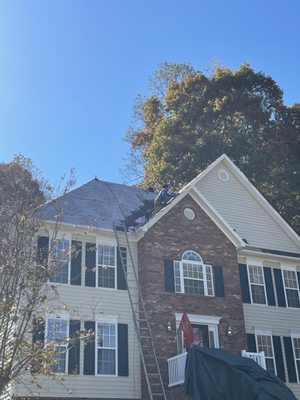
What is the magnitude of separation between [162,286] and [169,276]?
483 millimetres

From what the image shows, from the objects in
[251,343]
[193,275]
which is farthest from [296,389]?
[193,275]

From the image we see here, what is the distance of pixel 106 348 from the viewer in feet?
59.9

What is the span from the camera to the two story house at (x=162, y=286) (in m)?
17.8

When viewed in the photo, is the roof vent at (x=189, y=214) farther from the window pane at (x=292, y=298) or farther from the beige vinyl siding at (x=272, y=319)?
the window pane at (x=292, y=298)

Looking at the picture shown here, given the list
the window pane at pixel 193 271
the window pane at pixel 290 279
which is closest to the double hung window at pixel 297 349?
the window pane at pixel 290 279

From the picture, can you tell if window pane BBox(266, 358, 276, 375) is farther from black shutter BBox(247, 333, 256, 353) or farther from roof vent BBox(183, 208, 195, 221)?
roof vent BBox(183, 208, 195, 221)

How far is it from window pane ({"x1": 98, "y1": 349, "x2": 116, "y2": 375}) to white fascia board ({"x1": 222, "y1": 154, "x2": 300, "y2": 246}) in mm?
9238

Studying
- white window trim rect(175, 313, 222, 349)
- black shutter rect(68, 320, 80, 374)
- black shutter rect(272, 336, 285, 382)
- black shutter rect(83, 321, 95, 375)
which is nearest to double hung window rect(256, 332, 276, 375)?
black shutter rect(272, 336, 285, 382)

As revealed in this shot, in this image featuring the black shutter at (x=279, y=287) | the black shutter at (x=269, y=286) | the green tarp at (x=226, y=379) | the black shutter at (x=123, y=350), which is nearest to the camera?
the green tarp at (x=226, y=379)

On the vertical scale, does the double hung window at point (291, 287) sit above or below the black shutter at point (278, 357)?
above

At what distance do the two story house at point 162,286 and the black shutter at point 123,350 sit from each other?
3cm

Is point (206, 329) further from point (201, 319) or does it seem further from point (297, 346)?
point (297, 346)

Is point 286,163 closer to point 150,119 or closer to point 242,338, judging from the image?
point 150,119

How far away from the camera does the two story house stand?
17844mm
